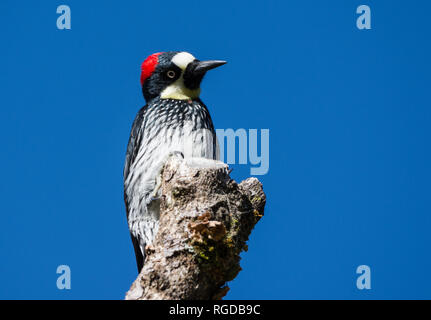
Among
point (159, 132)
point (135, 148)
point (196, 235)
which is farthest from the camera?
point (135, 148)

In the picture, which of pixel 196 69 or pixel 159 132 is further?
pixel 196 69

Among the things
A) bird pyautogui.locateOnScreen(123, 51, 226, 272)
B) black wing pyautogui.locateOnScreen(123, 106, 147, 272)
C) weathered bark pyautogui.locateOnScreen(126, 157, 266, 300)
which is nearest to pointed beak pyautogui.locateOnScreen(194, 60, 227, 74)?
bird pyautogui.locateOnScreen(123, 51, 226, 272)

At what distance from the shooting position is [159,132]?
4.28 meters

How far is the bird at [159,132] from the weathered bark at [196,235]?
0.67 m

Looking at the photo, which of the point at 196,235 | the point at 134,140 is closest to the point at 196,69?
the point at 134,140

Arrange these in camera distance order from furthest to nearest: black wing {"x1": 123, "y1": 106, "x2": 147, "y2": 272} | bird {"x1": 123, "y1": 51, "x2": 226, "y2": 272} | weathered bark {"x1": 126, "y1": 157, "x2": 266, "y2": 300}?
black wing {"x1": 123, "y1": 106, "x2": 147, "y2": 272} → bird {"x1": 123, "y1": 51, "x2": 226, "y2": 272} → weathered bark {"x1": 126, "y1": 157, "x2": 266, "y2": 300}

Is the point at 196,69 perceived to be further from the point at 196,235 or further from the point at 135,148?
the point at 196,235

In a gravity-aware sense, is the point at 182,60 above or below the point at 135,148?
above

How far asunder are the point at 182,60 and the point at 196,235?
1933 mm

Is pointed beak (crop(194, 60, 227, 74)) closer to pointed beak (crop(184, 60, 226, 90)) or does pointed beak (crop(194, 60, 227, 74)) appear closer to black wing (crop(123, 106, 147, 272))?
pointed beak (crop(184, 60, 226, 90))

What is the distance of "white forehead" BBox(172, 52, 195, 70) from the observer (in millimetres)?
4492
